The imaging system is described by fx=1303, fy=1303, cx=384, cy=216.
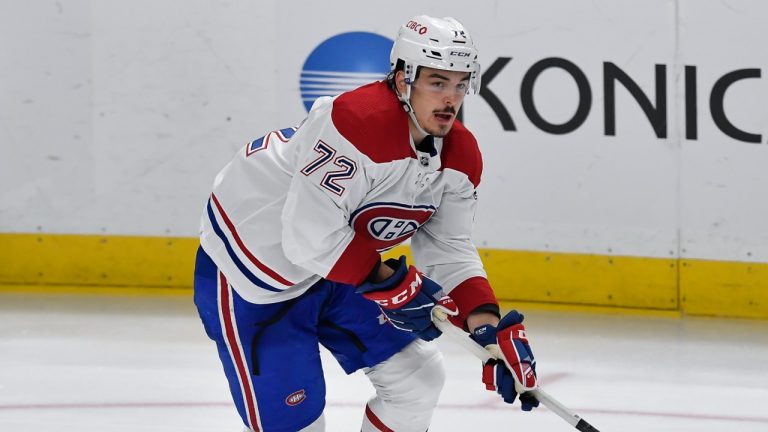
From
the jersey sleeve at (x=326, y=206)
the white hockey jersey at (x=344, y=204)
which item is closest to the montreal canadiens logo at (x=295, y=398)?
the white hockey jersey at (x=344, y=204)

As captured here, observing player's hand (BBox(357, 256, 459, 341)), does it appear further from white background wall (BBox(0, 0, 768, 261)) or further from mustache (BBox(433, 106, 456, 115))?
white background wall (BBox(0, 0, 768, 261))

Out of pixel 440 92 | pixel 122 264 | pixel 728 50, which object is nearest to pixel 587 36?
pixel 728 50

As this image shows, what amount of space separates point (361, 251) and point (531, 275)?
109 inches

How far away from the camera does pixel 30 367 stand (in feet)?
15.4

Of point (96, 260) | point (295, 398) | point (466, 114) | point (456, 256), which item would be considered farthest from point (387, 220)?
point (96, 260)

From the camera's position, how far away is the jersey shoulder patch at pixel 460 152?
116 inches

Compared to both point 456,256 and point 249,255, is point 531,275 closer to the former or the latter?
point 456,256

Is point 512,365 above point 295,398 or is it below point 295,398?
above

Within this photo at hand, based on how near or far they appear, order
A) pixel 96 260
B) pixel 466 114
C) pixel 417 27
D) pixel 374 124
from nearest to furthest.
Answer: pixel 374 124
pixel 417 27
pixel 466 114
pixel 96 260

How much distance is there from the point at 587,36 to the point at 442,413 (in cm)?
190

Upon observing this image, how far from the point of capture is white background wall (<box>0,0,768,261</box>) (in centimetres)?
523

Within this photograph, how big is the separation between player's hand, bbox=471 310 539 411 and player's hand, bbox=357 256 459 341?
0.13 meters

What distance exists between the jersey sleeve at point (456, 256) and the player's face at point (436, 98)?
10.7 inches

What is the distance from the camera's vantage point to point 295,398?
10.00 feet
